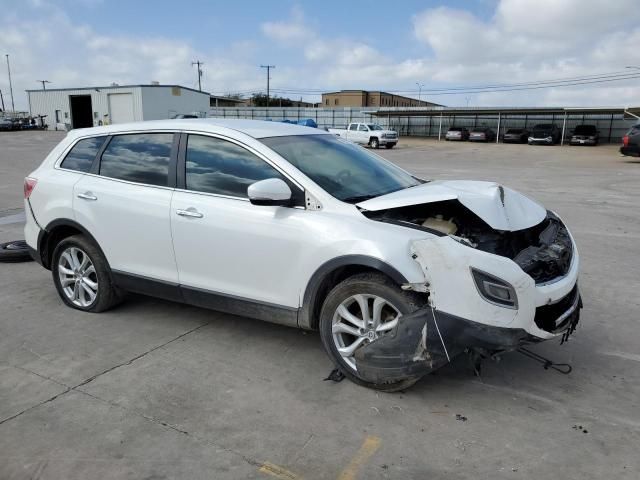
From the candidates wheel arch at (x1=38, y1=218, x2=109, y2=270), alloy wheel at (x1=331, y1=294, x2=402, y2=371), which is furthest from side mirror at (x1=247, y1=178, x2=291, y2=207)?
wheel arch at (x1=38, y1=218, x2=109, y2=270)

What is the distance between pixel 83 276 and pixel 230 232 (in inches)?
71.3

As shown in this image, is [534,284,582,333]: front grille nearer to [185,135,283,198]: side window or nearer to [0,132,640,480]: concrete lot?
[0,132,640,480]: concrete lot

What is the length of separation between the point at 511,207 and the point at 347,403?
5.77 feet

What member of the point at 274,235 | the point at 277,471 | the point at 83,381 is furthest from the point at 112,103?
the point at 277,471

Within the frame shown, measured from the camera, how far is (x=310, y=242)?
3506mm

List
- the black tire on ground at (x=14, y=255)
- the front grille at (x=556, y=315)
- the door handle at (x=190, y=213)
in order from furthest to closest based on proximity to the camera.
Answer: the black tire on ground at (x=14, y=255) → the door handle at (x=190, y=213) → the front grille at (x=556, y=315)

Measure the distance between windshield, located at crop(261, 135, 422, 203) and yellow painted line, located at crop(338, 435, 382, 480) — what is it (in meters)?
1.55

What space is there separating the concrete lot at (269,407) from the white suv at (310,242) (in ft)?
A: 1.13

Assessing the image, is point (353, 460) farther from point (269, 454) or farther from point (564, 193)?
point (564, 193)

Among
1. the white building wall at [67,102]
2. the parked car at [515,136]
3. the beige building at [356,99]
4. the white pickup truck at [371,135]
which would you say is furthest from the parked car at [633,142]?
the beige building at [356,99]

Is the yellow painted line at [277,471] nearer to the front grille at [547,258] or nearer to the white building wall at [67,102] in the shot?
the front grille at [547,258]

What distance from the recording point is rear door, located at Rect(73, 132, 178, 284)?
4.18 metres

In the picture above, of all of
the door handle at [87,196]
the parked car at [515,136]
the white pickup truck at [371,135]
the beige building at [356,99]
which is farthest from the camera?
the beige building at [356,99]

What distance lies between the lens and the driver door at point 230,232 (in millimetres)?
3637
